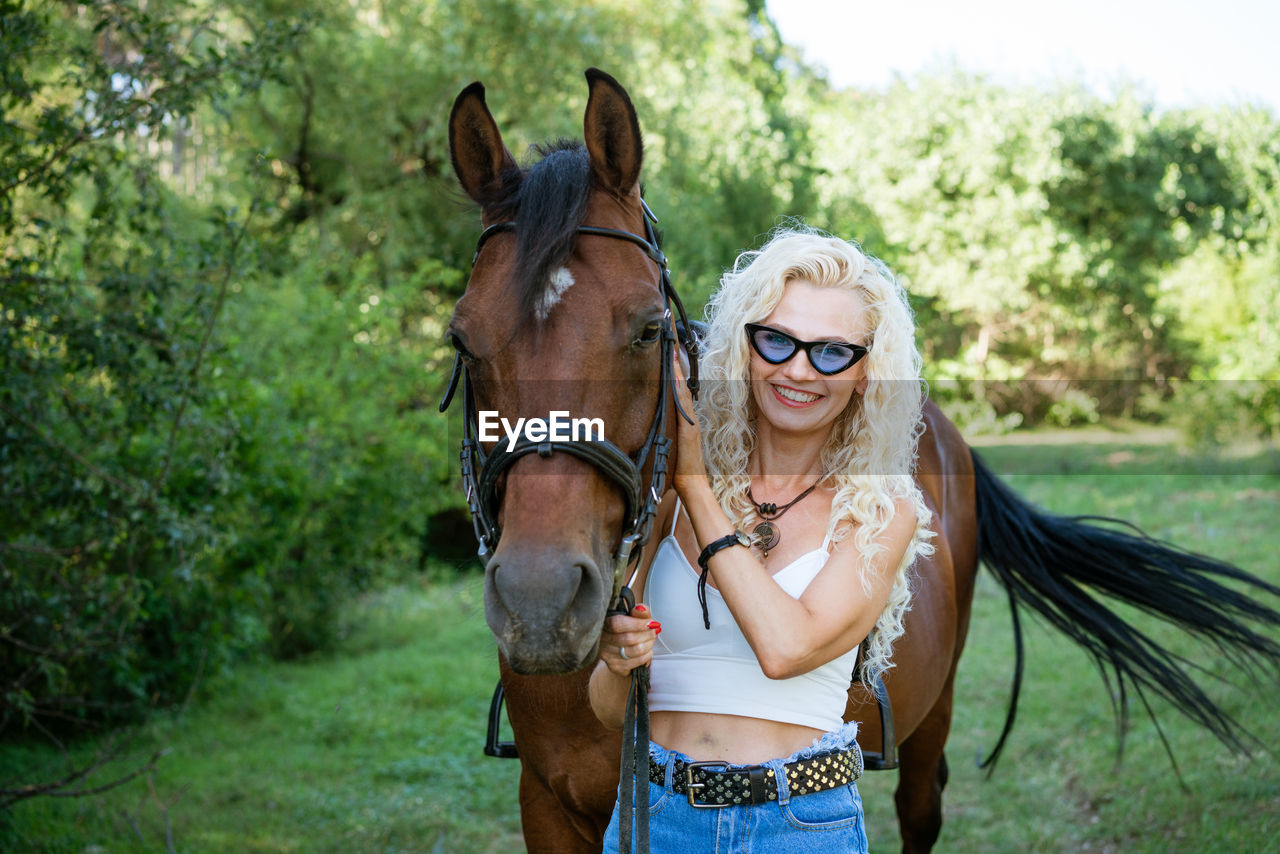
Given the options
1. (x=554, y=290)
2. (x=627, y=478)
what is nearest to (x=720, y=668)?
(x=627, y=478)

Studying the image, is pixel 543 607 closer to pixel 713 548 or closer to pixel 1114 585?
pixel 713 548

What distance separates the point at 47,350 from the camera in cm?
358

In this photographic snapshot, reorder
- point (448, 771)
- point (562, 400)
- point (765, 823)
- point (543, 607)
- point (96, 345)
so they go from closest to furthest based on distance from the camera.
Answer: point (543, 607) → point (562, 400) → point (765, 823) → point (96, 345) → point (448, 771)

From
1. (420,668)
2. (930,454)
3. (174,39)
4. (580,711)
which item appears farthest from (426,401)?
(580,711)

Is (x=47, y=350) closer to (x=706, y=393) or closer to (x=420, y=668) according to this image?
(x=706, y=393)

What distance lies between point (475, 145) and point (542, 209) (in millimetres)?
282

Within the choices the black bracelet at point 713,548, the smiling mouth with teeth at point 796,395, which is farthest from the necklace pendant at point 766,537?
the smiling mouth with teeth at point 796,395

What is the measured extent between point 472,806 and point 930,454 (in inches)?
116

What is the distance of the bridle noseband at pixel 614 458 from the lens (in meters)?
1.50

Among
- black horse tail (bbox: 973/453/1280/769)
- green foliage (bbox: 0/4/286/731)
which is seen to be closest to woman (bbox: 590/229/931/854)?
black horse tail (bbox: 973/453/1280/769)

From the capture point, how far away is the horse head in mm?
1398

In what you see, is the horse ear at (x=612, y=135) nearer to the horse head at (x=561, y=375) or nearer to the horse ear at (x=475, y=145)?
the horse head at (x=561, y=375)

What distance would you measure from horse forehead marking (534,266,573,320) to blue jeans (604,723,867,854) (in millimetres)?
853

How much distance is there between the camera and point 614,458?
1.51 metres
